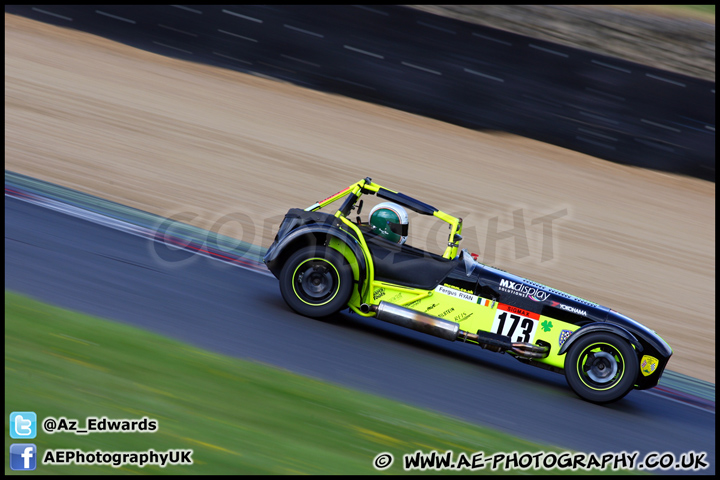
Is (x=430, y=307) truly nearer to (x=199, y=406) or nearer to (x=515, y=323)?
(x=515, y=323)

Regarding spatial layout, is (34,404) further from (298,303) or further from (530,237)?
(530,237)

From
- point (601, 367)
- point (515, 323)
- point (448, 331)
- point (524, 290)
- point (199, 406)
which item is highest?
point (524, 290)

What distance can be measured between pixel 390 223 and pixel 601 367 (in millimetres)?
2242

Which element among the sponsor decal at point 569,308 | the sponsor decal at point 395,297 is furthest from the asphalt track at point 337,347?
the sponsor decal at point 569,308

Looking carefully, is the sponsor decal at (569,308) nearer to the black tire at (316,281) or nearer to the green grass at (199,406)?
the green grass at (199,406)

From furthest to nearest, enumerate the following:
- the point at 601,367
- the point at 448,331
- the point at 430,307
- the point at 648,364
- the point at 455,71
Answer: the point at 455,71 < the point at 430,307 < the point at 448,331 < the point at 601,367 < the point at 648,364

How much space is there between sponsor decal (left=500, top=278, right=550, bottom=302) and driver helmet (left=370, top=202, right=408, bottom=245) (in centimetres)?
102

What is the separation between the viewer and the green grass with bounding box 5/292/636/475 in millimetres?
4371

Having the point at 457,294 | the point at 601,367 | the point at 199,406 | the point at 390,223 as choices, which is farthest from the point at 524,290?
the point at 199,406

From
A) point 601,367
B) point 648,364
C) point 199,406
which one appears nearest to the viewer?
point 199,406

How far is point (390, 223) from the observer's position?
682 centimetres

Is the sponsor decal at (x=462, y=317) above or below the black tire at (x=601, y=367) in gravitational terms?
above

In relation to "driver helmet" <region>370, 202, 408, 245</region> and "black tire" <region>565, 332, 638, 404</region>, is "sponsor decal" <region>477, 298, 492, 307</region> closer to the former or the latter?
"black tire" <region>565, 332, 638, 404</region>

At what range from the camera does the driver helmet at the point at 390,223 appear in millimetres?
6816
